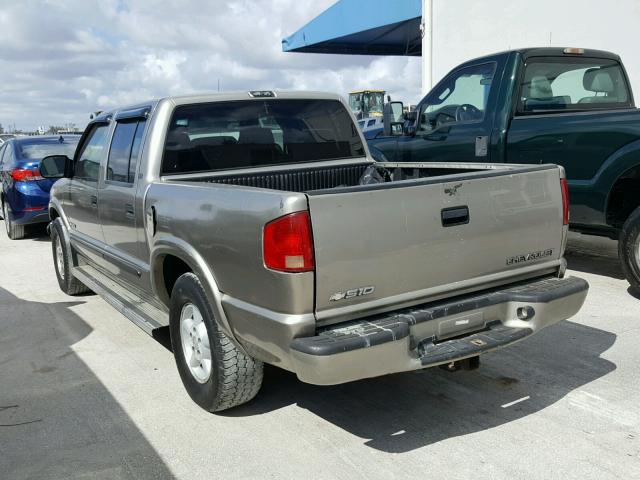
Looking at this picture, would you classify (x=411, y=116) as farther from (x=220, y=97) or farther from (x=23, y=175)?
(x=23, y=175)

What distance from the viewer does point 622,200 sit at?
5.87 metres

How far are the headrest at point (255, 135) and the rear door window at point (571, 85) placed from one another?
119 inches

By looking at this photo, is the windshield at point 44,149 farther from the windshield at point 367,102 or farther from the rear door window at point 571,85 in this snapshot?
the windshield at point 367,102

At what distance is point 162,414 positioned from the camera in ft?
12.1

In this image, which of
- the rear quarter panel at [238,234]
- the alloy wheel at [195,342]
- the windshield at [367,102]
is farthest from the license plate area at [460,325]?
the windshield at [367,102]

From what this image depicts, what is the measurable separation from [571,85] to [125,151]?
4654 millimetres

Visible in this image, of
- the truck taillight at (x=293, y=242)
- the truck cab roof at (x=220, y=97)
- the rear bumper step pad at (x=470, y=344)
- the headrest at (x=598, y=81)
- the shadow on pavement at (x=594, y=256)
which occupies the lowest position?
the shadow on pavement at (x=594, y=256)

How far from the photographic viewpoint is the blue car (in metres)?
9.55

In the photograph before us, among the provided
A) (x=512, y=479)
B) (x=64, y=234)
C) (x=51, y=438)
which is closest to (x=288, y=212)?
(x=512, y=479)

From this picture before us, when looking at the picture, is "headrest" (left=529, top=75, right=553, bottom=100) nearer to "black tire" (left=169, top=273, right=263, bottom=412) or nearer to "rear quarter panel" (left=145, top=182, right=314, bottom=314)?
"rear quarter panel" (left=145, top=182, right=314, bottom=314)

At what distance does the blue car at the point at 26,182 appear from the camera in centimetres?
955

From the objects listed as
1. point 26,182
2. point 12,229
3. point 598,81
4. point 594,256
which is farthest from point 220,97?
point 12,229

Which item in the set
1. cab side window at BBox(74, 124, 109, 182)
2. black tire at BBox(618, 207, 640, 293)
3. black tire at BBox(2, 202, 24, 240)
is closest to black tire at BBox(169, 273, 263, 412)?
cab side window at BBox(74, 124, 109, 182)

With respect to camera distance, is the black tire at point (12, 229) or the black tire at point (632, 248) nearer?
the black tire at point (632, 248)
